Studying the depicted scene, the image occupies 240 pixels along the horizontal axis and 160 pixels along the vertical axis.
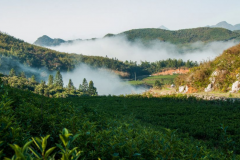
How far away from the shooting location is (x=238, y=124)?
6.48 meters

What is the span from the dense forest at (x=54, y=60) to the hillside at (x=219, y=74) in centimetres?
10407

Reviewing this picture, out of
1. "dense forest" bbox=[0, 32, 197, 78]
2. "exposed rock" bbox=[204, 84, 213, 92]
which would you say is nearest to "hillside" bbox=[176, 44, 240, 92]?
"exposed rock" bbox=[204, 84, 213, 92]

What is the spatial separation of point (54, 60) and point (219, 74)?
123531 millimetres

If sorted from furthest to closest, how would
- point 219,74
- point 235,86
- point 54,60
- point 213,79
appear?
point 54,60 < point 213,79 < point 219,74 < point 235,86

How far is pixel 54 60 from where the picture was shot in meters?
125

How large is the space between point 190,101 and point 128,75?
13069 centimetres

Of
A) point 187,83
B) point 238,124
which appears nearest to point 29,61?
point 187,83

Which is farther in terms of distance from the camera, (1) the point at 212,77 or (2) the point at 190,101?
(1) the point at 212,77

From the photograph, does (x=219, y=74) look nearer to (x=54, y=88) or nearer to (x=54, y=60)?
(x=54, y=88)

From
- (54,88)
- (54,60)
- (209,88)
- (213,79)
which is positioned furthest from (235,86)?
(54,60)

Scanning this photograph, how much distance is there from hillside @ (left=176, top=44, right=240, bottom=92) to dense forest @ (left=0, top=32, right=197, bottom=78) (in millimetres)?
104067

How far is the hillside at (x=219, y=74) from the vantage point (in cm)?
1505

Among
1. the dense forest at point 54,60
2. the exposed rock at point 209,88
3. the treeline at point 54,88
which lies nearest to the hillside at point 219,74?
the exposed rock at point 209,88

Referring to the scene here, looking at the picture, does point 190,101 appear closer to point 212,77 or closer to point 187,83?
point 212,77
